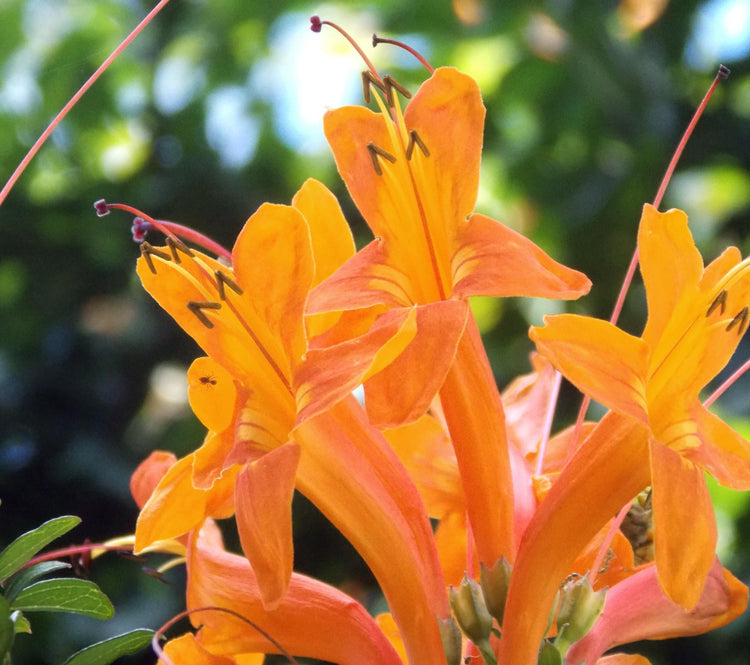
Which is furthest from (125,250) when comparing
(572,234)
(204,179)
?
(572,234)

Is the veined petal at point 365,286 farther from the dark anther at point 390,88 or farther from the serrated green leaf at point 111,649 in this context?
the serrated green leaf at point 111,649

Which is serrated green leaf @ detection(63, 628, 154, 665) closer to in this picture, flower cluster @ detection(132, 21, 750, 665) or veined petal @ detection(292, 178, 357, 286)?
flower cluster @ detection(132, 21, 750, 665)

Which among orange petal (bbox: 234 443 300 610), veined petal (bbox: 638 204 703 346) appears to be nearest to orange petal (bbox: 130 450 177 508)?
orange petal (bbox: 234 443 300 610)

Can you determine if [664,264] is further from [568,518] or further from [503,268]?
[568,518]

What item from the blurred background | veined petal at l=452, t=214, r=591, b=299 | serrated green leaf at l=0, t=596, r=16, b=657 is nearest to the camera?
serrated green leaf at l=0, t=596, r=16, b=657

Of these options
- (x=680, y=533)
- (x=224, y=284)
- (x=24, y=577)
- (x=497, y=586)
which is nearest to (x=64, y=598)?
(x=24, y=577)
